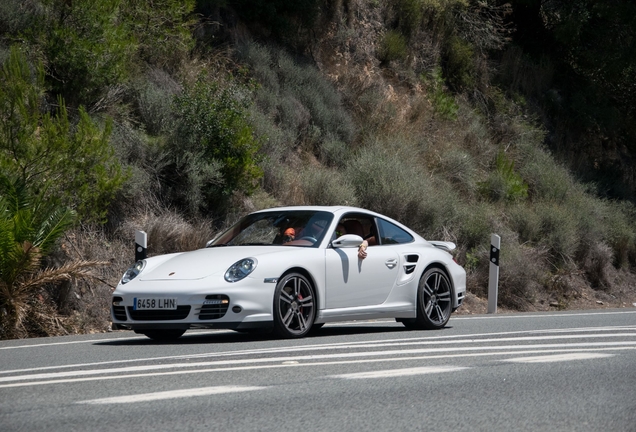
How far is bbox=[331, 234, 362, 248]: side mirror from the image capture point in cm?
1081

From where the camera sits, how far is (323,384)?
6.92m

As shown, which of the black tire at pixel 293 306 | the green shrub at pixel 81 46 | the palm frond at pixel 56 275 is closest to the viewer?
the black tire at pixel 293 306

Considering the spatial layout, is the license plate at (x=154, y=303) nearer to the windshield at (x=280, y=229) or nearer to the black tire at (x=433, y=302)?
the windshield at (x=280, y=229)

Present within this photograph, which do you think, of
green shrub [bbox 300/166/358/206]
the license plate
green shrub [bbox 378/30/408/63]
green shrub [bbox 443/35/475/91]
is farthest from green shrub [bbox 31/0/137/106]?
green shrub [bbox 443/35/475/91]

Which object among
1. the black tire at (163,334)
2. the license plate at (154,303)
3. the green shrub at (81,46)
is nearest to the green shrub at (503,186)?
the green shrub at (81,46)

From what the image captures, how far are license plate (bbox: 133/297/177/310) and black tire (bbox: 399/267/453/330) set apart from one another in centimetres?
333

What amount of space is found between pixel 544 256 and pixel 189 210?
9.04 metres

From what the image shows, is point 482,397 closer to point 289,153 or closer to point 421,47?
point 289,153

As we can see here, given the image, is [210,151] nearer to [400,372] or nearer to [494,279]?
[494,279]

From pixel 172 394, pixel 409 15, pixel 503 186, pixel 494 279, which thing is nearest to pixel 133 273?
pixel 172 394

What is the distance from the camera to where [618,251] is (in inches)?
995

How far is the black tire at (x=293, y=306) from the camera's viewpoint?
392 inches

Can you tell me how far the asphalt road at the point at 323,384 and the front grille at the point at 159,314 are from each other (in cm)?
29

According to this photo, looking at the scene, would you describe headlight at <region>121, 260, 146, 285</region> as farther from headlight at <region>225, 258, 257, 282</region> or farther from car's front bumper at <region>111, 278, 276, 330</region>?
headlight at <region>225, 258, 257, 282</region>
